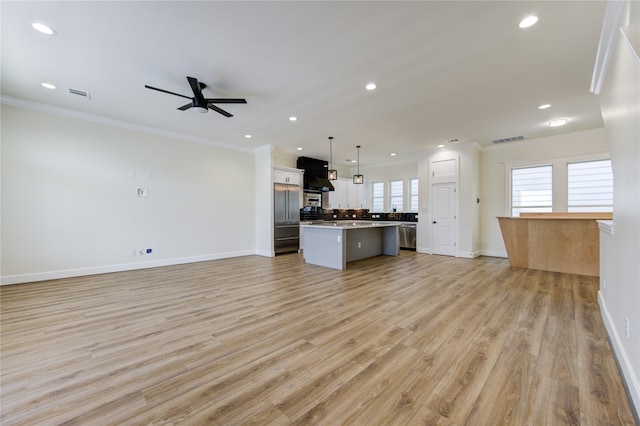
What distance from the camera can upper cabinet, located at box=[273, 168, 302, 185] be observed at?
7.25 metres

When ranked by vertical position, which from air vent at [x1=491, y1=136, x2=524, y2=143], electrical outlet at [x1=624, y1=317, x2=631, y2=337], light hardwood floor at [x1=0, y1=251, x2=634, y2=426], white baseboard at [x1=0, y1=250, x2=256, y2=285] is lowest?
light hardwood floor at [x1=0, y1=251, x2=634, y2=426]

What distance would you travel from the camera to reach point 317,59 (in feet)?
9.89

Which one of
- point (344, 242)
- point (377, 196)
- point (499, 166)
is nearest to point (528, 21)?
point (344, 242)

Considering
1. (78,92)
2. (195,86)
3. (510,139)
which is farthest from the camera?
(510,139)

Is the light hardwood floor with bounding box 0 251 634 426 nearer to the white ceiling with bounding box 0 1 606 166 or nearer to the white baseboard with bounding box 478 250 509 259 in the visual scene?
the white baseboard with bounding box 478 250 509 259

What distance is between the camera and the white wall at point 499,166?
19.0 feet

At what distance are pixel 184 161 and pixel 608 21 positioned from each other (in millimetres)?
6866

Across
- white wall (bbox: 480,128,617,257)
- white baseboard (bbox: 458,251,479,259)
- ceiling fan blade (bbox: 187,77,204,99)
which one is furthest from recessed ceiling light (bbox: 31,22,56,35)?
white wall (bbox: 480,128,617,257)

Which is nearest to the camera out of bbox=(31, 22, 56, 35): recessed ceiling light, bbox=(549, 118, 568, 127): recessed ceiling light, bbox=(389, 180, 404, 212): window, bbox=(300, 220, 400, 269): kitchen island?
bbox=(31, 22, 56, 35): recessed ceiling light

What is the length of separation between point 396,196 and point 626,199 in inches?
285

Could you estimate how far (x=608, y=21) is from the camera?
229cm

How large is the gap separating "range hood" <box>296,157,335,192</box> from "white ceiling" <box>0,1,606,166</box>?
3049mm

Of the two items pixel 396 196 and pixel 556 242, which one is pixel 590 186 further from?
pixel 396 196

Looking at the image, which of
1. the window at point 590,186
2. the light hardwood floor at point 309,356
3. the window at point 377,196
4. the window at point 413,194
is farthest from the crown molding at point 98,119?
the window at point 590,186
